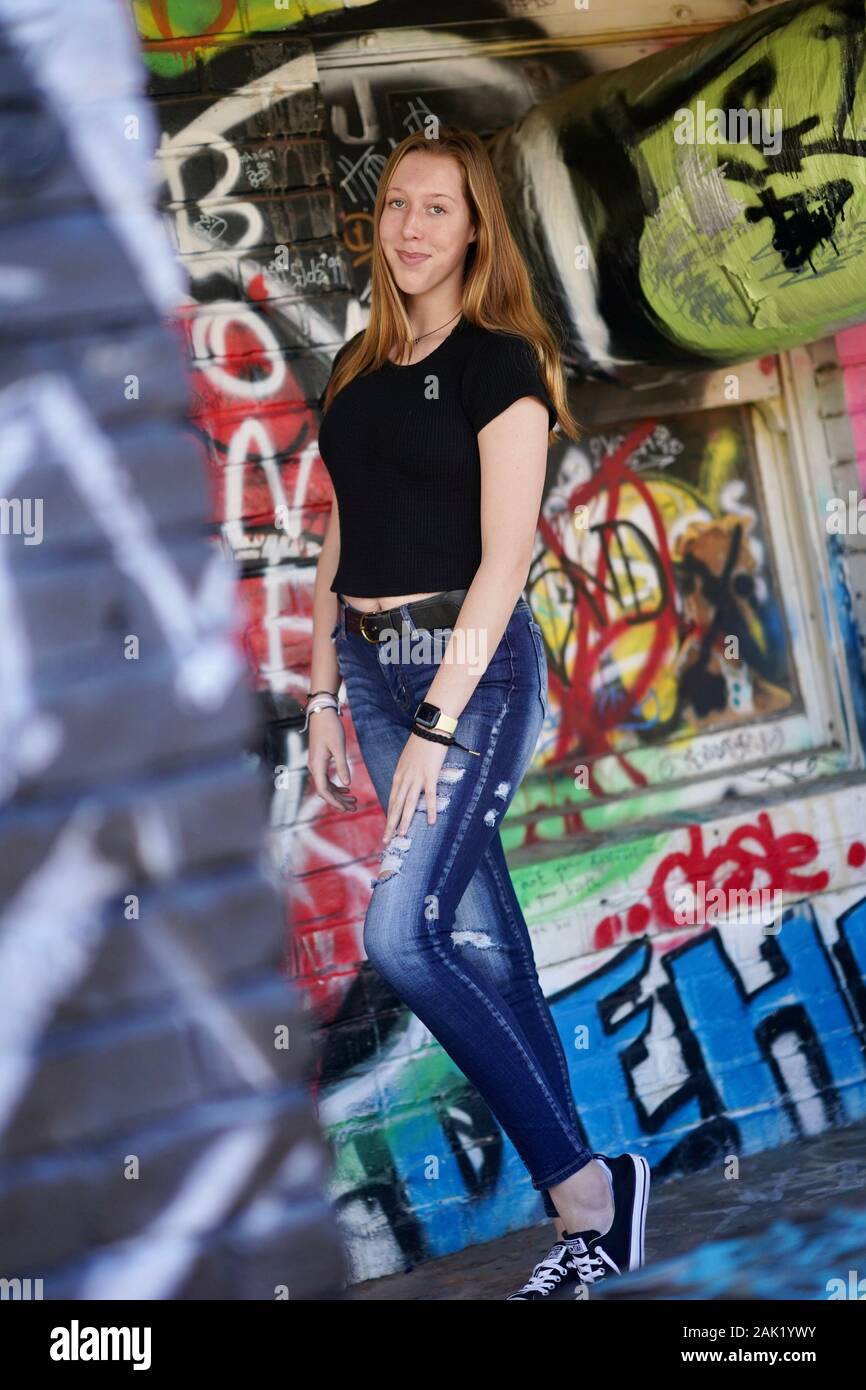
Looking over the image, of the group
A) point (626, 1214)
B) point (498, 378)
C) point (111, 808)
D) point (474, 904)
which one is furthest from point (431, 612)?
point (626, 1214)

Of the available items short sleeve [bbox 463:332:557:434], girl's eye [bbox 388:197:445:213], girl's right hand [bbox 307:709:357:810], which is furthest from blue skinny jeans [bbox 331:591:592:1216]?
girl's eye [bbox 388:197:445:213]

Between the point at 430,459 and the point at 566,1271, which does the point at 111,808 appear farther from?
the point at 566,1271

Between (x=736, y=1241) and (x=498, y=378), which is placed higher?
(x=498, y=378)

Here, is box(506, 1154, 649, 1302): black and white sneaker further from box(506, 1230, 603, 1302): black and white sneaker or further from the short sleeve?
the short sleeve

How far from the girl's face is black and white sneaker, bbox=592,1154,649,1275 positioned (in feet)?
5.20

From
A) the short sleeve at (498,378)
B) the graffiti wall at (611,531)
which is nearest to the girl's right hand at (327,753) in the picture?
the graffiti wall at (611,531)

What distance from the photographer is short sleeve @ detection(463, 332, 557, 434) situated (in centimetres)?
245

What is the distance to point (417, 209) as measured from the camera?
2.54 meters

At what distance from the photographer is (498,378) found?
2455 millimetres

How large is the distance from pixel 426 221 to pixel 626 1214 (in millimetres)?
1771

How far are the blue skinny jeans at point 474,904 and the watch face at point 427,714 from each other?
0.07m

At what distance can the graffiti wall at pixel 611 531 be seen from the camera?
309cm

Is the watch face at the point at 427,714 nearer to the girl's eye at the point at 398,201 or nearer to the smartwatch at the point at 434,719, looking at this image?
the smartwatch at the point at 434,719

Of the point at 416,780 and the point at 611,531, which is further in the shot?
the point at 611,531
